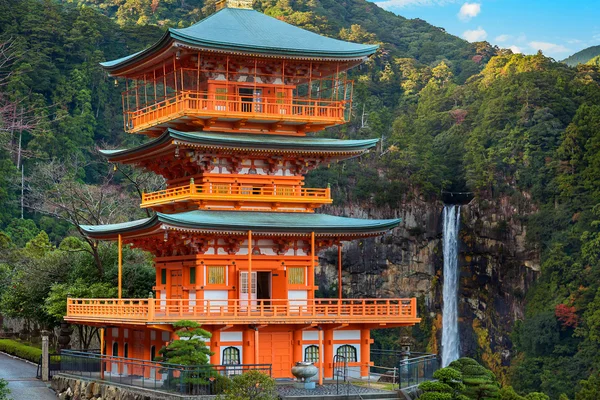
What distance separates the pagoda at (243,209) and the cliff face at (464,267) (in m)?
37.7

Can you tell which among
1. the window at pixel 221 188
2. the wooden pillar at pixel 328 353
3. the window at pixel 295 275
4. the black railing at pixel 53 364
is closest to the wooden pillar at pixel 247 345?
the wooden pillar at pixel 328 353

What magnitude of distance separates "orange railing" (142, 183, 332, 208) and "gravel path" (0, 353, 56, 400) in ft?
22.8

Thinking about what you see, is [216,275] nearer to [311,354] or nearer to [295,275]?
[295,275]

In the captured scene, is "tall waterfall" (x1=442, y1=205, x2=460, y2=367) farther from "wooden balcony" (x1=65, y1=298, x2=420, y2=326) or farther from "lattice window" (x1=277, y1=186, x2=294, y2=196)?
"lattice window" (x1=277, y1=186, x2=294, y2=196)

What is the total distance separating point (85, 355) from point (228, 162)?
25.6 ft

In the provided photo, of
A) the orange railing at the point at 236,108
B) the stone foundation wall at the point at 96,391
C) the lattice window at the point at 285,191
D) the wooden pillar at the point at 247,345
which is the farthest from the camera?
the lattice window at the point at 285,191

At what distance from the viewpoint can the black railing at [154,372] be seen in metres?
30.8

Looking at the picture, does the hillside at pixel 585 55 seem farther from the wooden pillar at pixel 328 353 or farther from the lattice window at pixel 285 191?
the wooden pillar at pixel 328 353

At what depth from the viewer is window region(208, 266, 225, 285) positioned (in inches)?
1410

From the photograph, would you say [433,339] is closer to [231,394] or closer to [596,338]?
[596,338]

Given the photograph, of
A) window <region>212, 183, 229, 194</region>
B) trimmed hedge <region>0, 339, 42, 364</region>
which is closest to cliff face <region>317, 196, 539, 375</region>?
trimmed hedge <region>0, 339, 42, 364</region>

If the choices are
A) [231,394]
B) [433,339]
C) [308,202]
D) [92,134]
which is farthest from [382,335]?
[231,394]

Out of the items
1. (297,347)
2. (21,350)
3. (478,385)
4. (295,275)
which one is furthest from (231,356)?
(21,350)

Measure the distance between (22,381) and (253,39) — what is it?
45.9 ft
